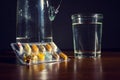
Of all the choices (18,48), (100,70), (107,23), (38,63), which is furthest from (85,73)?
(107,23)

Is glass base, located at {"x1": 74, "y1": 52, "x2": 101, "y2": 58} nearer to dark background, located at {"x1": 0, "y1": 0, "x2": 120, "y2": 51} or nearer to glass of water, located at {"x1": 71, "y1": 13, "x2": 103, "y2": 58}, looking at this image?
glass of water, located at {"x1": 71, "y1": 13, "x2": 103, "y2": 58}

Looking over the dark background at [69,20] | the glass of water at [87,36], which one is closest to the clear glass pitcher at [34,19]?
the glass of water at [87,36]

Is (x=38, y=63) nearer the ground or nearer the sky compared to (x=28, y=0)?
nearer the ground

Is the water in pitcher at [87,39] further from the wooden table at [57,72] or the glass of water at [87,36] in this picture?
the wooden table at [57,72]

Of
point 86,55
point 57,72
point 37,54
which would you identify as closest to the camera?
point 57,72

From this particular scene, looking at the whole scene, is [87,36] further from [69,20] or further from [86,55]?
[69,20]

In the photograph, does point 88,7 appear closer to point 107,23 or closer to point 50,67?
point 107,23

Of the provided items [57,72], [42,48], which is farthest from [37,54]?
[57,72]
